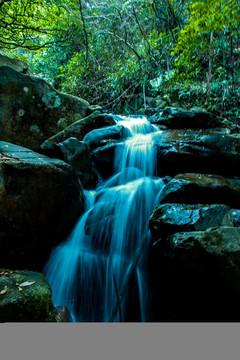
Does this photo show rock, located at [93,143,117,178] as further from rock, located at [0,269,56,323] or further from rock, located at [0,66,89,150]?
rock, located at [0,269,56,323]

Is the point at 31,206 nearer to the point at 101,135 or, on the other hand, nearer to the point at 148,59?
the point at 101,135

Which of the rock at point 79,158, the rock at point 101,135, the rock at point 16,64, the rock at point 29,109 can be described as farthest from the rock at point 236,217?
the rock at point 16,64

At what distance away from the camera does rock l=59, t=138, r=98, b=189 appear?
16.0 ft

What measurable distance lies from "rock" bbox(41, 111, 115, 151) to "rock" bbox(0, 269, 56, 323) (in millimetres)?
3786

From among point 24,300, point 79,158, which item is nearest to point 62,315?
point 24,300

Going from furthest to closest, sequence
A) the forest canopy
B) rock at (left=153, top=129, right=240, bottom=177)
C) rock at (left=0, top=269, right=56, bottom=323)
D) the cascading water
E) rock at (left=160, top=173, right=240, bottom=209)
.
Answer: the forest canopy < rock at (left=153, top=129, right=240, bottom=177) < rock at (left=160, top=173, right=240, bottom=209) < the cascading water < rock at (left=0, top=269, right=56, bottom=323)

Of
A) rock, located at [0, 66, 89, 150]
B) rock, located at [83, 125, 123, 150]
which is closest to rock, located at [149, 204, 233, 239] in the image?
rock, located at [83, 125, 123, 150]

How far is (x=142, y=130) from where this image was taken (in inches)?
278

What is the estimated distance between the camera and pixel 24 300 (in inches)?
67.8

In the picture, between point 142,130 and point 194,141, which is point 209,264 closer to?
point 194,141

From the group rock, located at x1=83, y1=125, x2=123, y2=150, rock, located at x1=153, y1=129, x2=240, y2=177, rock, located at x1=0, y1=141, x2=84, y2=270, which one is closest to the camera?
rock, located at x1=0, y1=141, x2=84, y2=270

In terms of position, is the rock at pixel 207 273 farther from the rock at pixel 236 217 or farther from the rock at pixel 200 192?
the rock at pixel 200 192

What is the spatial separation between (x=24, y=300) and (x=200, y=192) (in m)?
3.13

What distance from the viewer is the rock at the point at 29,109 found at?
5.56 metres
